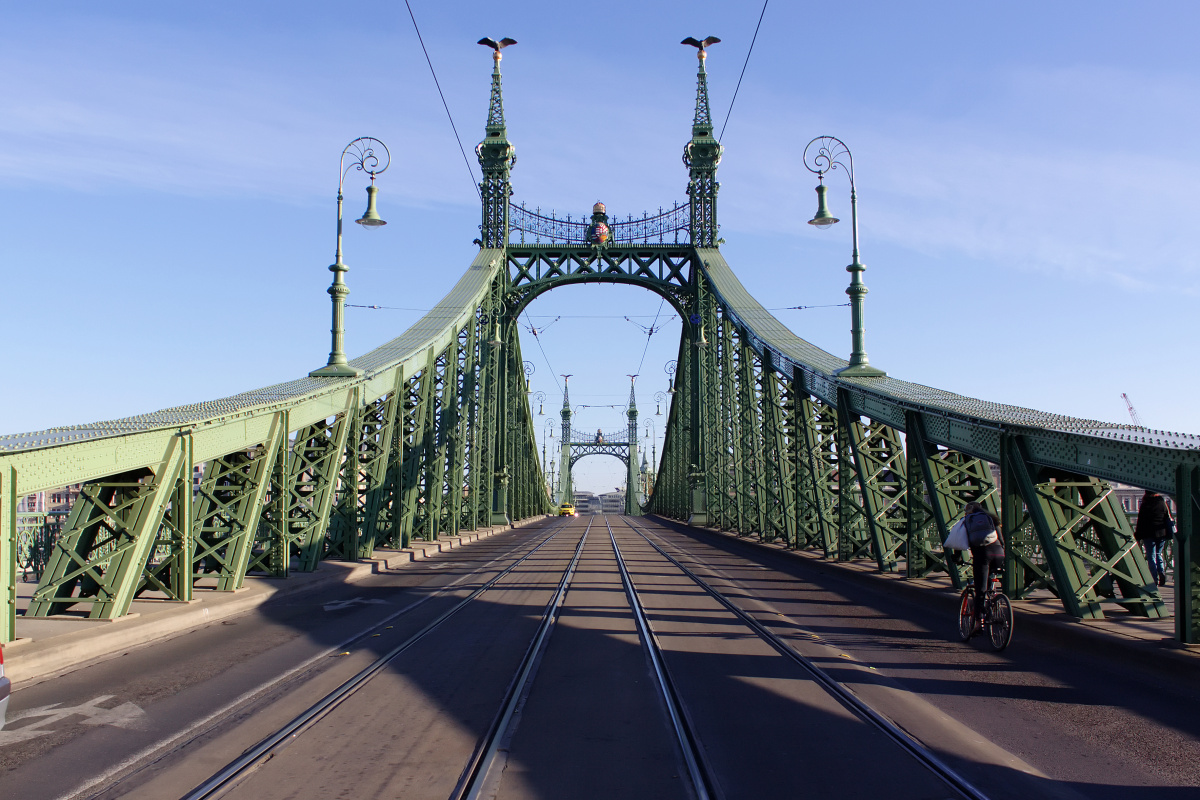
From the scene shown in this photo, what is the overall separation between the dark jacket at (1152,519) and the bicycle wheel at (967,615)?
7.85 feet

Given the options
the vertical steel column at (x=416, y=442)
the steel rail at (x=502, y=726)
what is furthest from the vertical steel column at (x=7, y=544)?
the vertical steel column at (x=416, y=442)

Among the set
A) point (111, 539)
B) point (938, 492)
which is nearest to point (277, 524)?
point (111, 539)

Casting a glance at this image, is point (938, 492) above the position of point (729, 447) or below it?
below

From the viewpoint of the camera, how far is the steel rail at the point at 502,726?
4449 mm

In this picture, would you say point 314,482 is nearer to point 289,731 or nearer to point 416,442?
point 416,442

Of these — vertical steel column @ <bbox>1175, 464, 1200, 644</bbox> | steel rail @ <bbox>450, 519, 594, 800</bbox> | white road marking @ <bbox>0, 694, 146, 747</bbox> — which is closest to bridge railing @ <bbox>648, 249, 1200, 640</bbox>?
vertical steel column @ <bbox>1175, 464, 1200, 644</bbox>

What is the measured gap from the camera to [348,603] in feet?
38.9

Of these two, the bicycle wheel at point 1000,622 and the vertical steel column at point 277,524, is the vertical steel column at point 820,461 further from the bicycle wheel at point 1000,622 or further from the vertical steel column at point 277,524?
the vertical steel column at point 277,524

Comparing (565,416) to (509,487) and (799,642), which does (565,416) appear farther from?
(799,642)

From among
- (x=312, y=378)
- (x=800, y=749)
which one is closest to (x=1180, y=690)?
(x=800, y=749)

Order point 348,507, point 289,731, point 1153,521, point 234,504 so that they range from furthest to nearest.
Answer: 1. point 348,507
2. point 234,504
3. point 1153,521
4. point 289,731

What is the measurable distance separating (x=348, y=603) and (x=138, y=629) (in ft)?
11.7

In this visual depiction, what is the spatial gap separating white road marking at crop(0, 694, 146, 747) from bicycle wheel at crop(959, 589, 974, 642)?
7.27m

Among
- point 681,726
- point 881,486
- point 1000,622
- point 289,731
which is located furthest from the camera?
point 881,486
